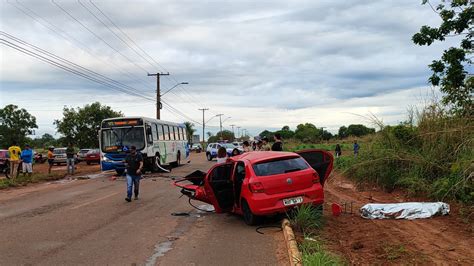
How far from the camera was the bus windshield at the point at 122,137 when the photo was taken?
23.0 metres

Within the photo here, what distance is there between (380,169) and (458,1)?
6.26 m

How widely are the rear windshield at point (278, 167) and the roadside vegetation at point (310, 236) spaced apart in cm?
85

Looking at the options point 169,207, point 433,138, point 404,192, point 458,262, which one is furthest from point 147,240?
point 433,138

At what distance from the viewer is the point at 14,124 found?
7500cm

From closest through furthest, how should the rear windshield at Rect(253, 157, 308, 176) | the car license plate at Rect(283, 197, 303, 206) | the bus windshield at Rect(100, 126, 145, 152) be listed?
the car license plate at Rect(283, 197, 303, 206), the rear windshield at Rect(253, 157, 308, 176), the bus windshield at Rect(100, 126, 145, 152)

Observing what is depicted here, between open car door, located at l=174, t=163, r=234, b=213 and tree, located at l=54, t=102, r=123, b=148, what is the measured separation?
183ft

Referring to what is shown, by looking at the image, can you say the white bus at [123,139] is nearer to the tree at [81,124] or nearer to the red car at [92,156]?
the red car at [92,156]

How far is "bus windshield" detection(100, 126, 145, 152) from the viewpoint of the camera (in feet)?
75.4

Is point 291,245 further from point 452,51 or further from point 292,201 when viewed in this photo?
point 452,51

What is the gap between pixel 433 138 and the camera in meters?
13.4

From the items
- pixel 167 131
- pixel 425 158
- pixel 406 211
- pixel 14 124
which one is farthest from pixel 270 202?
pixel 14 124

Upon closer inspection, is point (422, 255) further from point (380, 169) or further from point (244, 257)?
point (380, 169)

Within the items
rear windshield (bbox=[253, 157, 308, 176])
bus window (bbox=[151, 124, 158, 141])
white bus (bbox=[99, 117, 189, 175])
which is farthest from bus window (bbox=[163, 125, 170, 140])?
rear windshield (bbox=[253, 157, 308, 176])

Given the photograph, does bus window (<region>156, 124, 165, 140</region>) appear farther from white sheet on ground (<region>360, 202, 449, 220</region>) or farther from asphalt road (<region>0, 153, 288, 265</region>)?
white sheet on ground (<region>360, 202, 449, 220</region>)
